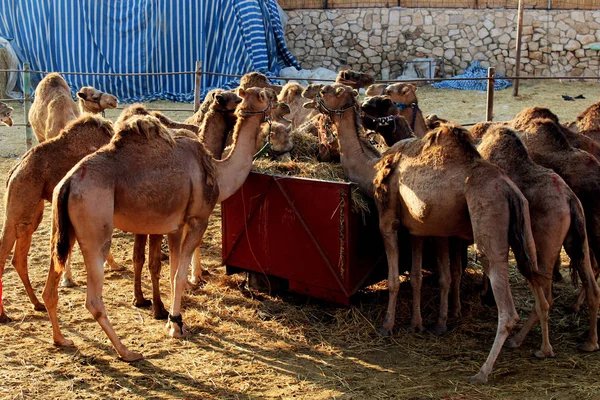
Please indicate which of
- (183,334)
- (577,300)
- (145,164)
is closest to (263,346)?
(183,334)

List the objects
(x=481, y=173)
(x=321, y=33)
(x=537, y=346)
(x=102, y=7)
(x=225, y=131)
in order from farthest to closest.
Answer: (x=321, y=33), (x=102, y=7), (x=225, y=131), (x=537, y=346), (x=481, y=173)

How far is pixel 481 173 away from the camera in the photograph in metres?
5.91

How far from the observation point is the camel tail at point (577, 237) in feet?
20.1

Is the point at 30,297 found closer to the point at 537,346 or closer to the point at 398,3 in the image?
the point at 537,346

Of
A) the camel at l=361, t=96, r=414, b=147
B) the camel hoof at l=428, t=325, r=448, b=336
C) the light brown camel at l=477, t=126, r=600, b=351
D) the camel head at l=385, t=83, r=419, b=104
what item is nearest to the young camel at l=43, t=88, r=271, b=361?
the camel at l=361, t=96, r=414, b=147

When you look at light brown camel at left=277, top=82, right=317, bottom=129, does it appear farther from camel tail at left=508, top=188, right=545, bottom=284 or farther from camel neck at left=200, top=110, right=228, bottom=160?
camel tail at left=508, top=188, right=545, bottom=284

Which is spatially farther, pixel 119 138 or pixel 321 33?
pixel 321 33

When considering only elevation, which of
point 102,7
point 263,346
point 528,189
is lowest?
point 263,346

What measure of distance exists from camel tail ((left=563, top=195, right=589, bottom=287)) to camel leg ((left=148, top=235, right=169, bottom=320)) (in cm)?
392

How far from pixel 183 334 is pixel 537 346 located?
10.7 ft

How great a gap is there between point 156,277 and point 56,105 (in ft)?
15.0

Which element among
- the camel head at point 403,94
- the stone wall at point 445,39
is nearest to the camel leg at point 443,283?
the camel head at point 403,94

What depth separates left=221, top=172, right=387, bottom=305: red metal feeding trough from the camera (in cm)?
682

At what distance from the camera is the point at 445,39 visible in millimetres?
22297
